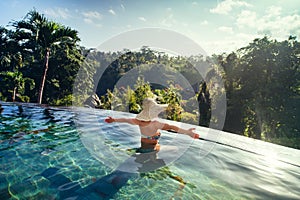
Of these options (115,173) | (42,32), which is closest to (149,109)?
(115,173)

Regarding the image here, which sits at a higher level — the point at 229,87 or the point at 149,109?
the point at 229,87

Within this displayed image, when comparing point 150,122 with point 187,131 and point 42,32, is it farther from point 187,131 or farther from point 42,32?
point 42,32

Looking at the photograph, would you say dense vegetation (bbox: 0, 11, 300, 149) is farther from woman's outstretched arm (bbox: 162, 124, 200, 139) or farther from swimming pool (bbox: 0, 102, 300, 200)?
woman's outstretched arm (bbox: 162, 124, 200, 139)

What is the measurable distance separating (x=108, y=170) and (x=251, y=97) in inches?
700

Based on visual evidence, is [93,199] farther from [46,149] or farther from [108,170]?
[46,149]

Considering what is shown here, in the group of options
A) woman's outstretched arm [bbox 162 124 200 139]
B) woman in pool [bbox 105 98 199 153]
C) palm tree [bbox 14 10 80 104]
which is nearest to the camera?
woman's outstretched arm [bbox 162 124 200 139]

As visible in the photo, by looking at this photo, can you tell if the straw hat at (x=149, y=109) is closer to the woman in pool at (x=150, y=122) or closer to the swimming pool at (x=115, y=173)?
the woman in pool at (x=150, y=122)

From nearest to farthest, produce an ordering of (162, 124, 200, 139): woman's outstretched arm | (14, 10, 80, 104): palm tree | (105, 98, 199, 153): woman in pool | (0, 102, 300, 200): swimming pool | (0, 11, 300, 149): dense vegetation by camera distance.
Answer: (0, 102, 300, 200): swimming pool → (162, 124, 200, 139): woman's outstretched arm → (105, 98, 199, 153): woman in pool → (14, 10, 80, 104): palm tree → (0, 11, 300, 149): dense vegetation

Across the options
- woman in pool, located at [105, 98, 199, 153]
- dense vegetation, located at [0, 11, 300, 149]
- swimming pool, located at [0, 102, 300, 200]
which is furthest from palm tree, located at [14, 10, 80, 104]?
woman in pool, located at [105, 98, 199, 153]

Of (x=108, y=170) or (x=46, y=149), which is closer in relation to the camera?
(x=108, y=170)

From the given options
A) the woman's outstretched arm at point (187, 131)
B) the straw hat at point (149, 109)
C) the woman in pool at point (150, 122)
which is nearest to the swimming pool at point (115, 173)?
the woman in pool at point (150, 122)

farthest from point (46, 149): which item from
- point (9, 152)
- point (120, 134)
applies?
point (120, 134)

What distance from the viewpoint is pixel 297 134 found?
14836 mm

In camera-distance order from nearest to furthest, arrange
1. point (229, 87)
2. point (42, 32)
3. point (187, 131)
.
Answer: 1. point (187, 131)
2. point (42, 32)
3. point (229, 87)
